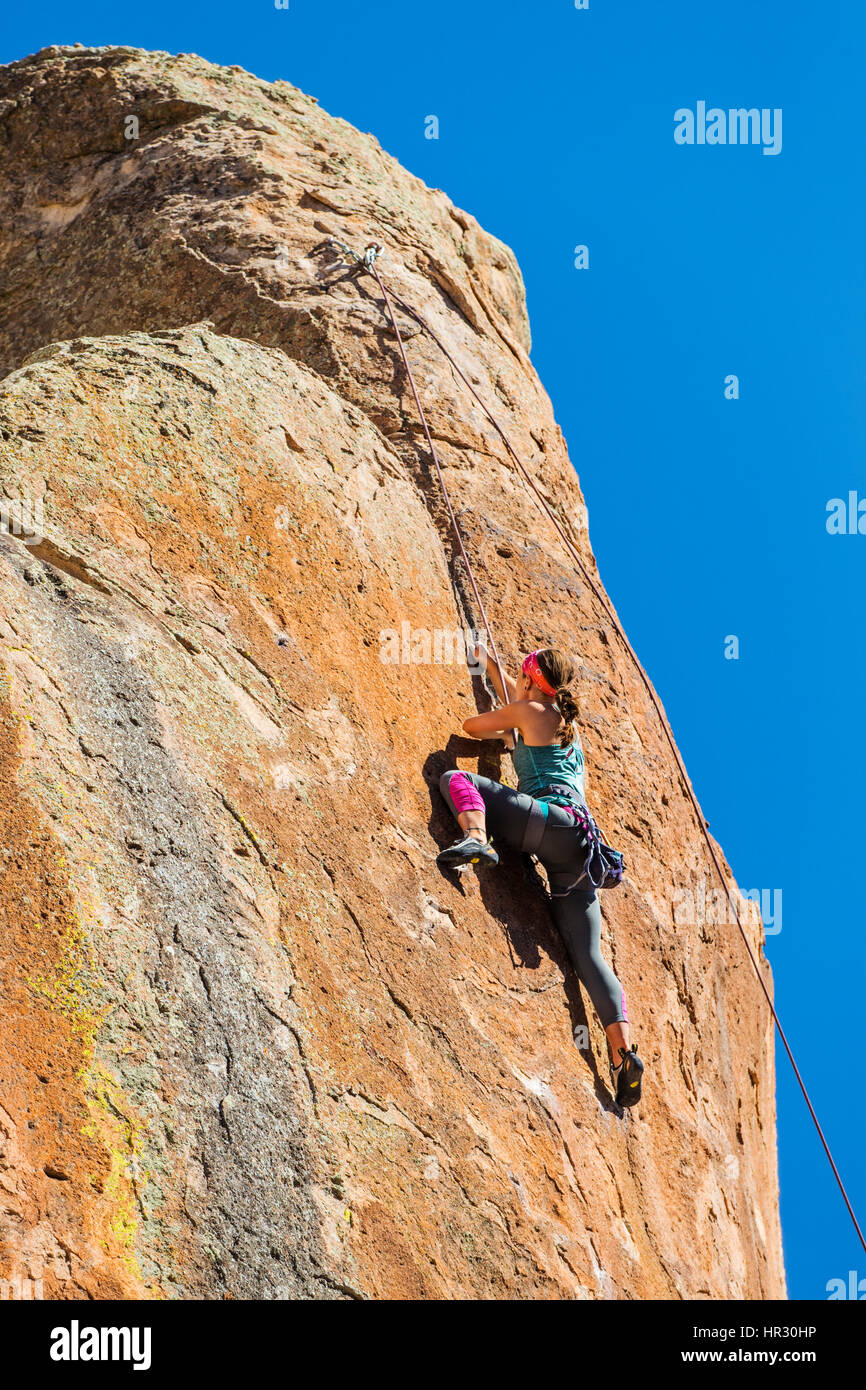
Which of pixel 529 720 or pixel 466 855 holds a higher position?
pixel 529 720

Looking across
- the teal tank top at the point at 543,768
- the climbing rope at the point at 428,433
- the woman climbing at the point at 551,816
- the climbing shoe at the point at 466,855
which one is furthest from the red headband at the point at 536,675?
the climbing shoe at the point at 466,855

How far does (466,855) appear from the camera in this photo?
23.2 feet

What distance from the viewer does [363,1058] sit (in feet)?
19.4

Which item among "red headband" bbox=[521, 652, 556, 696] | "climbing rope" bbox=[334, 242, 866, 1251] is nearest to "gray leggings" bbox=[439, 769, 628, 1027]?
"red headband" bbox=[521, 652, 556, 696]

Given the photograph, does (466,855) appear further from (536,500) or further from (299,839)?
(536,500)

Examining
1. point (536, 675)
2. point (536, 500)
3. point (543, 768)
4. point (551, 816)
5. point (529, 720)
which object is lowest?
point (551, 816)

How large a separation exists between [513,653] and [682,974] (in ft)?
8.35

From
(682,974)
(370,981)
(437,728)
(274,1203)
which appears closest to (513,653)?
(437,728)

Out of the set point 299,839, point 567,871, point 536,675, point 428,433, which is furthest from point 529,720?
point 428,433

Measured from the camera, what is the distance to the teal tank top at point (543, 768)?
24.8 ft

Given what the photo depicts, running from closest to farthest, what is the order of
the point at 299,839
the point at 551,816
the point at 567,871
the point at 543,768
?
the point at 299,839 < the point at 551,816 < the point at 567,871 < the point at 543,768

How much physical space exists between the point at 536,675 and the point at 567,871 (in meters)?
1.17

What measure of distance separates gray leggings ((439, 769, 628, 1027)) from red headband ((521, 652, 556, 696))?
66 centimetres
